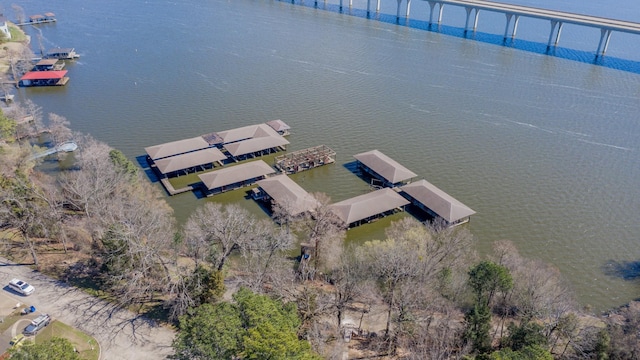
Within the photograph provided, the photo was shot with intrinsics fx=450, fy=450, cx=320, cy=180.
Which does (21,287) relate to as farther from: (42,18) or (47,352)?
(42,18)

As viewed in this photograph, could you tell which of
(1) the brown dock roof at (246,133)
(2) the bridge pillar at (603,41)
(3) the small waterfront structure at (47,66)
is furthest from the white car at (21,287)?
(2) the bridge pillar at (603,41)

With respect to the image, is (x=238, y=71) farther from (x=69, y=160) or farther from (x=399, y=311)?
(x=399, y=311)

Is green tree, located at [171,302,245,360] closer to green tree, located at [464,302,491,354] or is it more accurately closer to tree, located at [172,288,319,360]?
tree, located at [172,288,319,360]

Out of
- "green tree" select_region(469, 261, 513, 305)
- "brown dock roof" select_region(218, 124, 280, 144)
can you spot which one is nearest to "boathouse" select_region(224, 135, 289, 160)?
"brown dock roof" select_region(218, 124, 280, 144)

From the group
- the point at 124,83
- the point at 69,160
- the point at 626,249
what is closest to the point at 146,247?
the point at 69,160

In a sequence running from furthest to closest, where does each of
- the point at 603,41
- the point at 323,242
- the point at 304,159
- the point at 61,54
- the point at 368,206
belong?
the point at 603,41 < the point at 61,54 < the point at 304,159 < the point at 368,206 < the point at 323,242

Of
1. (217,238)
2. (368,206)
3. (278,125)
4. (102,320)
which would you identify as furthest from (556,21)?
(102,320)

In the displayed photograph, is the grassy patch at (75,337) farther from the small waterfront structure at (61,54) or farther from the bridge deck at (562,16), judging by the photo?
the bridge deck at (562,16)
